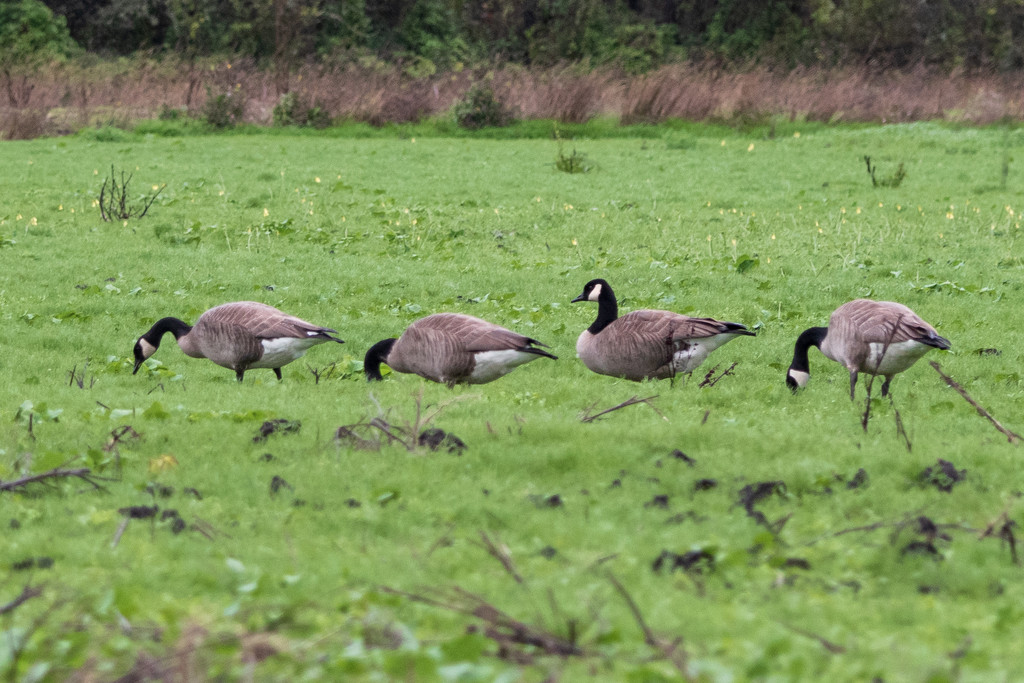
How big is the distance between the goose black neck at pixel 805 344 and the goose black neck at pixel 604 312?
178cm

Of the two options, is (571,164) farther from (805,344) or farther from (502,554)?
(502,554)

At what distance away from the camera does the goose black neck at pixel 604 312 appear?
36.3 ft

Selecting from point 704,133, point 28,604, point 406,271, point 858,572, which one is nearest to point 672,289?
point 406,271

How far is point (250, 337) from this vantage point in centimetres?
1038

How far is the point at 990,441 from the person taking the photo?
27.7 feet

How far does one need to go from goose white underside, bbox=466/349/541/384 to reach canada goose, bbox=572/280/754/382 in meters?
0.84

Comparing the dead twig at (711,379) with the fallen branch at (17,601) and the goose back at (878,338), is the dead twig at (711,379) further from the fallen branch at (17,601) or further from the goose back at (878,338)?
the fallen branch at (17,601)

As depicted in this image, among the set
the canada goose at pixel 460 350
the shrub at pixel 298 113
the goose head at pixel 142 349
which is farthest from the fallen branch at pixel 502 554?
the shrub at pixel 298 113

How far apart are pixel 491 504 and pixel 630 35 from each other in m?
54.4

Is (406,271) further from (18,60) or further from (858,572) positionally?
(18,60)

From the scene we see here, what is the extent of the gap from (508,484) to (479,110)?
2919 centimetres

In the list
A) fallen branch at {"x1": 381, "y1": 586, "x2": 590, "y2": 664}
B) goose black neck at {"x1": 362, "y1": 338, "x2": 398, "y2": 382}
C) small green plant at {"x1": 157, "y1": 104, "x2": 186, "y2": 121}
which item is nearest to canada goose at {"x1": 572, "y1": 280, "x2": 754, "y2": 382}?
goose black neck at {"x1": 362, "y1": 338, "x2": 398, "y2": 382}

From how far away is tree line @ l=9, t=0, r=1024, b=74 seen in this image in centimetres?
5341

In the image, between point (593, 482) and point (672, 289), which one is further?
point (672, 289)
